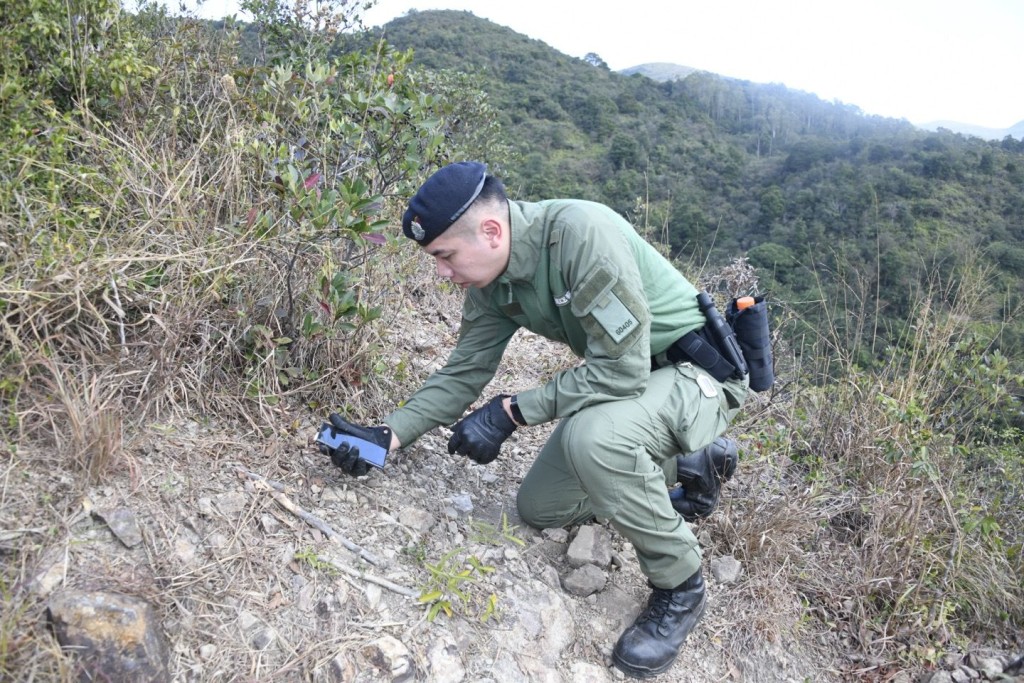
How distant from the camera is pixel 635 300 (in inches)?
84.1

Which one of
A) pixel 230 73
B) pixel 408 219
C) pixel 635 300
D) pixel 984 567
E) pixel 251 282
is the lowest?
pixel 984 567

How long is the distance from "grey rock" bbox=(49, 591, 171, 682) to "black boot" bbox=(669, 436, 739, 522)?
1.68 meters

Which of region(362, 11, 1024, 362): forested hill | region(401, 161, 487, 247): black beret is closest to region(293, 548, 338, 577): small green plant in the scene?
region(401, 161, 487, 247): black beret

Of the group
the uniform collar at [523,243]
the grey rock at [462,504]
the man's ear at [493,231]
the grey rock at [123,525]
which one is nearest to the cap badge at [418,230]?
the man's ear at [493,231]

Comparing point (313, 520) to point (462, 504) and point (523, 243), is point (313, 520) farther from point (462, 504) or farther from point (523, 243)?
point (523, 243)

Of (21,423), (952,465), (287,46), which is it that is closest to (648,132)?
(287,46)

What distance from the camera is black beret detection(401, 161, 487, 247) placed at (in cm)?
210

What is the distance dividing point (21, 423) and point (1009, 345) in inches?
188

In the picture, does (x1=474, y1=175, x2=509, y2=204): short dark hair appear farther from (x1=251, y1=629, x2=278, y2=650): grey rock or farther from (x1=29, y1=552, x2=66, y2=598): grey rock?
(x1=29, y1=552, x2=66, y2=598): grey rock

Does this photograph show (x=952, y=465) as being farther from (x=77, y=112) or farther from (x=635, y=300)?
(x=77, y=112)

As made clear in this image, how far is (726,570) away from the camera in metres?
2.57

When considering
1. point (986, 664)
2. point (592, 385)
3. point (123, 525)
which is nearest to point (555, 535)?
point (592, 385)

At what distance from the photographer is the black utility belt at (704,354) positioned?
2418 mm

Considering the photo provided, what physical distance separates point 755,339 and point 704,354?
0.20 meters
